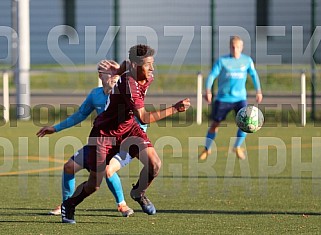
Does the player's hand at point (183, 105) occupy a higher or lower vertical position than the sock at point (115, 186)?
higher

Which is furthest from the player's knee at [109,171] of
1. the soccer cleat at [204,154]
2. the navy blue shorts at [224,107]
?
the navy blue shorts at [224,107]

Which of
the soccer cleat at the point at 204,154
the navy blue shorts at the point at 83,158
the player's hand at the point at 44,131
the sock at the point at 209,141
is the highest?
the player's hand at the point at 44,131

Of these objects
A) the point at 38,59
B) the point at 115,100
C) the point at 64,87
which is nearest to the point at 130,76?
the point at 115,100

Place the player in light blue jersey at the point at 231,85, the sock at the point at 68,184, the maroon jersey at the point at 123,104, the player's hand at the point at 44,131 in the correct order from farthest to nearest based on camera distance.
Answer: the player in light blue jersey at the point at 231,85, the sock at the point at 68,184, the player's hand at the point at 44,131, the maroon jersey at the point at 123,104

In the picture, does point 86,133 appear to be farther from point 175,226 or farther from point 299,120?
point 175,226

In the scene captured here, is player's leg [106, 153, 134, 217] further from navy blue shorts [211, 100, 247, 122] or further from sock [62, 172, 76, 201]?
navy blue shorts [211, 100, 247, 122]

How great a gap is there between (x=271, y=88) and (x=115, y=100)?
730 inches

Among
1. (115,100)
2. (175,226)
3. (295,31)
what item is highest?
(295,31)

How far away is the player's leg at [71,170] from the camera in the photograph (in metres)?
8.35

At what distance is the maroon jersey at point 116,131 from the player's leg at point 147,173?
0.25 feet

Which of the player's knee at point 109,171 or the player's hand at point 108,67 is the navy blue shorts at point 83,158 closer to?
the player's knee at point 109,171

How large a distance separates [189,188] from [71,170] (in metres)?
2.97

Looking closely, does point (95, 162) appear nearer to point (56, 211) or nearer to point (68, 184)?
point (68, 184)

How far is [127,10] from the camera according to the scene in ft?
76.9
